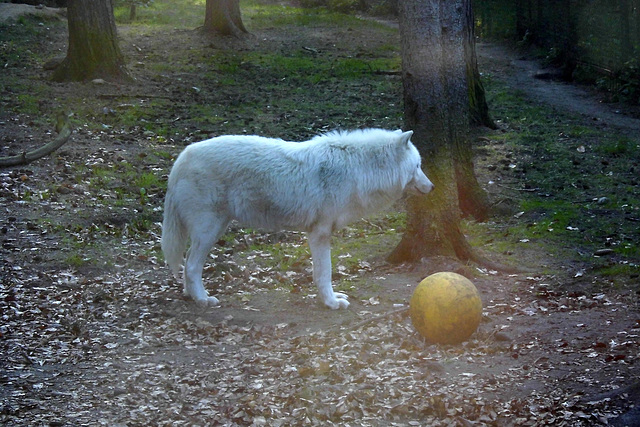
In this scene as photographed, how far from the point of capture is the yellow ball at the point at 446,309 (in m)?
5.40

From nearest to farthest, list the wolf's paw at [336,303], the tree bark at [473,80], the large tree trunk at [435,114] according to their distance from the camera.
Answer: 1. the wolf's paw at [336,303]
2. the large tree trunk at [435,114]
3. the tree bark at [473,80]

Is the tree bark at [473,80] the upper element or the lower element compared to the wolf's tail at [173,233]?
upper

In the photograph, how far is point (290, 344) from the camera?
18.9ft

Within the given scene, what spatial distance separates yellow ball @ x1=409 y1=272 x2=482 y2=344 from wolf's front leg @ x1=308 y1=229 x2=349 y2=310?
1037mm

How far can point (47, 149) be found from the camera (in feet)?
34.6

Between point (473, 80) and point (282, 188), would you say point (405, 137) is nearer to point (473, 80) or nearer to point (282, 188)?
point (282, 188)

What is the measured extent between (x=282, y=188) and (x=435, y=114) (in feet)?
5.50

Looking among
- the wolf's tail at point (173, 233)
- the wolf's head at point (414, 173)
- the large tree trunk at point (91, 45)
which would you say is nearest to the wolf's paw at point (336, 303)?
the wolf's head at point (414, 173)

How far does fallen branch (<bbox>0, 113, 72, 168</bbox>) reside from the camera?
33.0ft

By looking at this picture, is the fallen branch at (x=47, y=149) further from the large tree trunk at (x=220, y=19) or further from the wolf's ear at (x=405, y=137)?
the large tree trunk at (x=220, y=19)

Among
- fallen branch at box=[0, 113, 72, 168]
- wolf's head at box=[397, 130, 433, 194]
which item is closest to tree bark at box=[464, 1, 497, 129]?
wolf's head at box=[397, 130, 433, 194]

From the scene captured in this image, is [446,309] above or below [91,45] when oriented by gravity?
below

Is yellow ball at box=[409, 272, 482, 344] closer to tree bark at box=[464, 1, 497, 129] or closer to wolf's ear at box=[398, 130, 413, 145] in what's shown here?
wolf's ear at box=[398, 130, 413, 145]

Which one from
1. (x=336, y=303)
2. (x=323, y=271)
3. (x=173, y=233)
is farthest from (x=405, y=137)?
(x=173, y=233)
